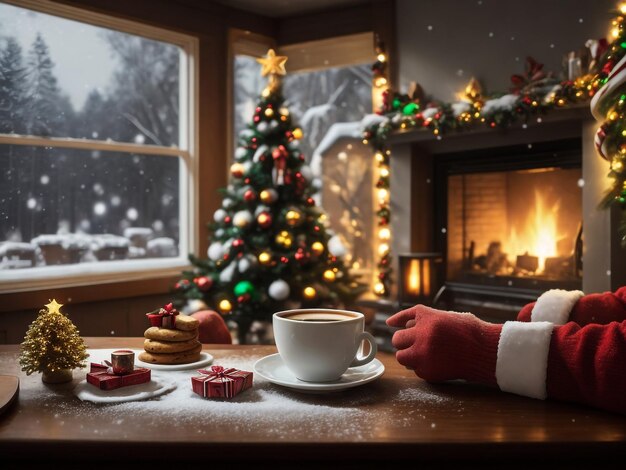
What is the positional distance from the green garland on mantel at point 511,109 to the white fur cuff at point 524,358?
147cm

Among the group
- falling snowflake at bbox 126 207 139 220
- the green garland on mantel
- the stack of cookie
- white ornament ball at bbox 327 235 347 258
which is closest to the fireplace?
the green garland on mantel

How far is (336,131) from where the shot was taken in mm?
4461

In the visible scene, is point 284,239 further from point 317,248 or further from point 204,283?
point 204,283

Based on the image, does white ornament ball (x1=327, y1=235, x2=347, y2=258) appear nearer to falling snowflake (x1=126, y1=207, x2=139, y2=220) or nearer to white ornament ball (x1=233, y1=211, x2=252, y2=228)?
white ornament ball (x1=233, y1=211, x2=252, y2=228)

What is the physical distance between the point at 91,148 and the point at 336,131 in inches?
69.5

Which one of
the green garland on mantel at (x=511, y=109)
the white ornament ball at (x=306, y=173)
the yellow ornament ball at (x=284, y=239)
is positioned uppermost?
A: the green garland on mantel at (x=511, y=109)

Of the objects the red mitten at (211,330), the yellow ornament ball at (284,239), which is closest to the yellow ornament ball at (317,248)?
the yellow ornament ball at (284,239)

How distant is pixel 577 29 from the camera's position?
3.30 m

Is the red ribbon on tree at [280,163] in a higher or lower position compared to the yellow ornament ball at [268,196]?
higher

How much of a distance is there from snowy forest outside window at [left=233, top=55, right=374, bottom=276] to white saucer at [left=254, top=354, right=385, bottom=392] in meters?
3.44

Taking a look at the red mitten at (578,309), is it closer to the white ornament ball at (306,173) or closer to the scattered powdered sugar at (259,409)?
the scattered powdered sugar at (259,409)

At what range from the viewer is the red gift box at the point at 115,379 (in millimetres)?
883

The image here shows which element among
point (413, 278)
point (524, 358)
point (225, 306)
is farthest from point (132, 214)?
point (524, 358)

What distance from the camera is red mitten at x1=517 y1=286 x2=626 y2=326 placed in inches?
40.8
